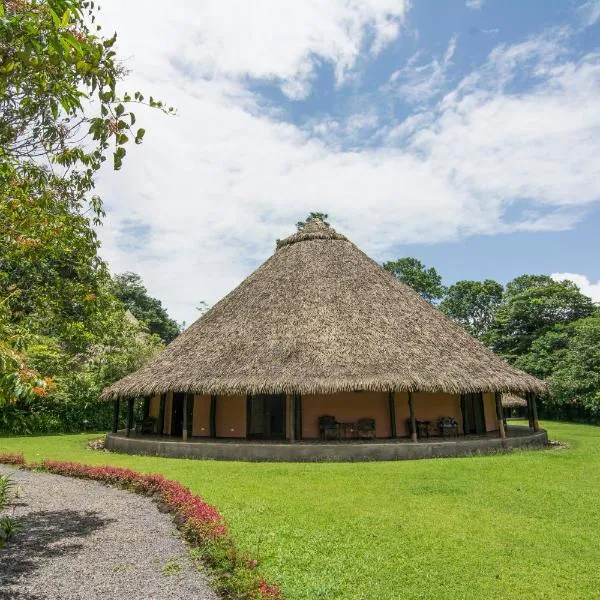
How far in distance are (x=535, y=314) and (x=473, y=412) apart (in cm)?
2462

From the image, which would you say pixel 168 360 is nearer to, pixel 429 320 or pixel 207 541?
pixel 429 320

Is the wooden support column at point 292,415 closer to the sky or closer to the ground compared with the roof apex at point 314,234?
closer to the ground

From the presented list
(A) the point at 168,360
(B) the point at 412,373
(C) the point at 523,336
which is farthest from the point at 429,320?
(C) the point at 523,336

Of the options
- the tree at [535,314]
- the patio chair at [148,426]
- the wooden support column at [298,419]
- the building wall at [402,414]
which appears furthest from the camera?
the tree at [535,314]

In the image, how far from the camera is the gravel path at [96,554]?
217 inches

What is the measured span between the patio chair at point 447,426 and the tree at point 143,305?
121 feet

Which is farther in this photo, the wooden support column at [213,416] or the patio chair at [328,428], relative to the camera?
the wooden support column at [213,416]

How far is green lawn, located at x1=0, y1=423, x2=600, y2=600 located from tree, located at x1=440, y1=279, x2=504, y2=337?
4446 centimetres

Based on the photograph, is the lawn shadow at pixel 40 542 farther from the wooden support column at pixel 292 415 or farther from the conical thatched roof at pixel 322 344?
the wooden support column at pixel 292 415

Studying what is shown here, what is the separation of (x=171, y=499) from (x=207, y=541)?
2.64 m

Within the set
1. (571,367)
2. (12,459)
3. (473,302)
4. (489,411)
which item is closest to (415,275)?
(473,302)

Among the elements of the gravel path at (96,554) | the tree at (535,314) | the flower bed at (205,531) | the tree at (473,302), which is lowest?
the gravel path at (96,554)

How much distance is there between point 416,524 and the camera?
778 cm

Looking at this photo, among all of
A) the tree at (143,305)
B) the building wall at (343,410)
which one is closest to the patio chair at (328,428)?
the building wall at (343,410)
